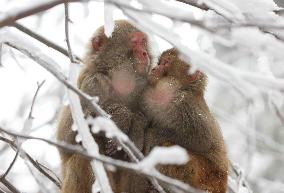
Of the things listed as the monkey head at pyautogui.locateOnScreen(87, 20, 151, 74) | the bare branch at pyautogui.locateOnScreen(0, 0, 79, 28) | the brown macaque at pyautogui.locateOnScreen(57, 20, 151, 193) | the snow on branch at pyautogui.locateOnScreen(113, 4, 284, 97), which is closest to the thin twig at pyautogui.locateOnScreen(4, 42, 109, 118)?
the snow on branch at pyautogui.locateOnScreen(113, 4, 284, 97)

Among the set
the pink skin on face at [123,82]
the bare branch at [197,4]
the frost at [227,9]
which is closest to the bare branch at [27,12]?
the frost at [227,9]

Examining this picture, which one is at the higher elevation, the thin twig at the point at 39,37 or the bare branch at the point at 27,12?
the bare branch at the point at 27,12

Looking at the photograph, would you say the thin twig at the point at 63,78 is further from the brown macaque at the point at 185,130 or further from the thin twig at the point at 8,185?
the brown macaque at the point at 185,130

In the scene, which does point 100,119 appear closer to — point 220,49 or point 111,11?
point 111,11

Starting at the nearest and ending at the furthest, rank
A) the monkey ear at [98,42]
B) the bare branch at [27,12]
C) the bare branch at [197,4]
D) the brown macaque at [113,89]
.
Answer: the bare branch at [27,12]
the bare branch at [197,4]
the brown macaque at [113,89]
the monkey ear at [98,42]

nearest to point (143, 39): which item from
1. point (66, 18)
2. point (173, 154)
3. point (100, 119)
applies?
point (66, 18)

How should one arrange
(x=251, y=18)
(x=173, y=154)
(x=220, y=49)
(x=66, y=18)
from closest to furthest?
(x=173, y=154)
(x=251, y=18)
(x=66, y=18)
(x=220, y=49)

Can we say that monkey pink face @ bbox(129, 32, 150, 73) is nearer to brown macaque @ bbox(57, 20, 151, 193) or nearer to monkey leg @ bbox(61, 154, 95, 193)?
brown macaque @ bbox(57, 20, 151, 193)
